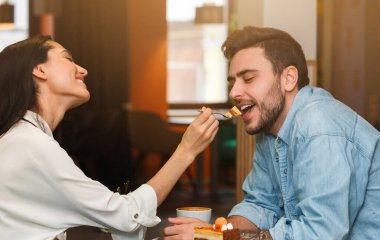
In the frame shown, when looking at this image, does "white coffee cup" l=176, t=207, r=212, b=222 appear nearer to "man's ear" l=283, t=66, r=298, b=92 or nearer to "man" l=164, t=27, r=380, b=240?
"man" l=164, t=27, r=380, b=240

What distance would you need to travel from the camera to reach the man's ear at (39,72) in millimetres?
2175

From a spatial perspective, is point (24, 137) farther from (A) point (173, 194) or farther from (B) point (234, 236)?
(A) point (173, 194)

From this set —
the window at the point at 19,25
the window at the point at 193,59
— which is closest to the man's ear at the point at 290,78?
the window at the point at 19,25

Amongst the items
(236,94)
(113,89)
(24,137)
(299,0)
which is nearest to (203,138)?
(236,94)

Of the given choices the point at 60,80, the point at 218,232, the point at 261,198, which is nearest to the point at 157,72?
the point at 261,198

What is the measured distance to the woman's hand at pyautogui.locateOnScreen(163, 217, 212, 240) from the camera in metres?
2.05

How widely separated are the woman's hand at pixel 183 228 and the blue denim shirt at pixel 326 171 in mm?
228

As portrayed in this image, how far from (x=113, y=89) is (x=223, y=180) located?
5.74 ft

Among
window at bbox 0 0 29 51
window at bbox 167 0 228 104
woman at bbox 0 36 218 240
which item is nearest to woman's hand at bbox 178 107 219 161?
woman at bbox 0 36 218 240

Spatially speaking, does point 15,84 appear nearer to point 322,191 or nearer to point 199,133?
point 199,133

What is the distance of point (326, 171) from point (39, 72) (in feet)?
3.09

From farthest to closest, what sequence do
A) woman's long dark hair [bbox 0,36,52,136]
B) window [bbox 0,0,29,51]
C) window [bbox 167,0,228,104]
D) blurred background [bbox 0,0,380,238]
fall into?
window [bbox 167,0,228,104]
window [bbox 0,0,29,51]
blurred background [bbox 0,0,380,238]
woman's long dark hair [bbox 0,36,52,136]

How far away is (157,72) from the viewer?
337 inches

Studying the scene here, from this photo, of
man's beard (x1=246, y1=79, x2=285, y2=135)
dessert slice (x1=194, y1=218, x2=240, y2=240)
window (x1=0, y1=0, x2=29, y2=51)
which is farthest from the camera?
window (x1=0, y1=0, x2=29, y2=51)
